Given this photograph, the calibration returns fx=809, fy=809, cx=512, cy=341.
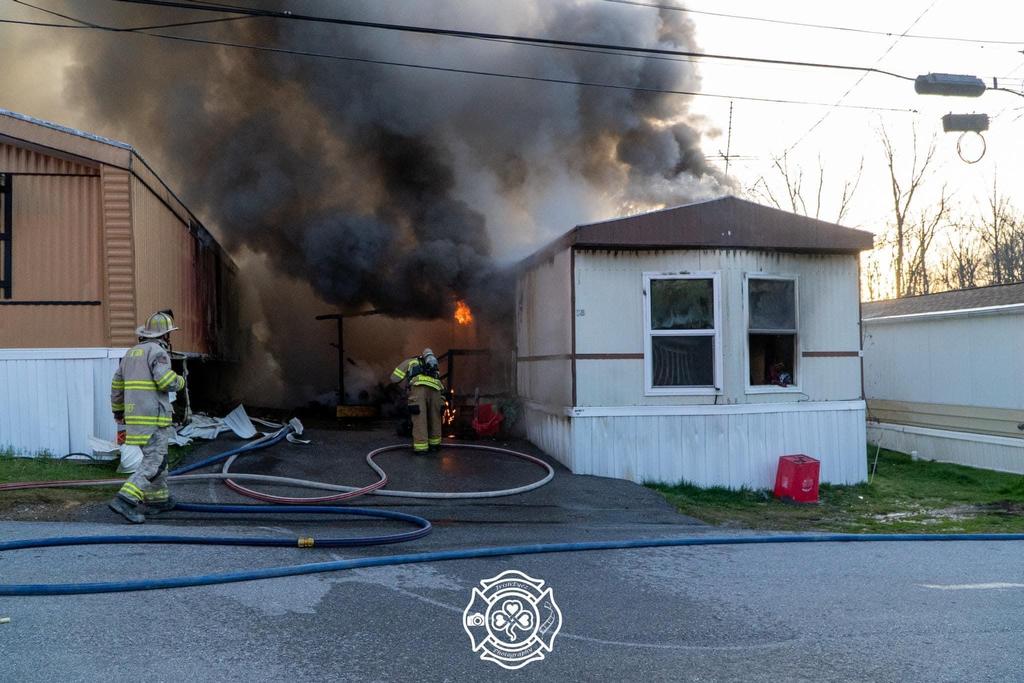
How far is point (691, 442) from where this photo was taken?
388 inches

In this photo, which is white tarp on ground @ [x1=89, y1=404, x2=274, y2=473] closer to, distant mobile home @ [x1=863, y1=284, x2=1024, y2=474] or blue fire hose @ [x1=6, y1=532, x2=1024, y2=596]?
blue fire hose @ [x1=6, y1=532, x2=1024, y2=596]

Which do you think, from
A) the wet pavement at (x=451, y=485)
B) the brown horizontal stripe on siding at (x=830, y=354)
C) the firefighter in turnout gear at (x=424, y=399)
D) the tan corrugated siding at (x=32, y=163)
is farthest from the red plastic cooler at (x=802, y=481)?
the tan corrugated siding at (x=32, y=163)

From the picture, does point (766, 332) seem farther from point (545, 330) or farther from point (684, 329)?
point (545, 330)

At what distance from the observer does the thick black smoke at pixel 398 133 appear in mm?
15805

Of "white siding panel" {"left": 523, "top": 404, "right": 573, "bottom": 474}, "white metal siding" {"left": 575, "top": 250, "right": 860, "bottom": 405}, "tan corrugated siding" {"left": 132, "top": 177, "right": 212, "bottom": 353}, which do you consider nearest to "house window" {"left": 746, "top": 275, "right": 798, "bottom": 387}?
"white metal siding" {"left": 575, "top": 250, "right": 860, "bottom": 405}

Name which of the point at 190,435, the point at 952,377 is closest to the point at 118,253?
the point at 190,435

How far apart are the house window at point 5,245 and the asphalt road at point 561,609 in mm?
3909

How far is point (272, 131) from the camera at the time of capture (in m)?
17.0

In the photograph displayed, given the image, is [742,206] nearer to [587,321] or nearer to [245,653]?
[587,321]

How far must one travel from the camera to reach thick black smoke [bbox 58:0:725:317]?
51.9 feet

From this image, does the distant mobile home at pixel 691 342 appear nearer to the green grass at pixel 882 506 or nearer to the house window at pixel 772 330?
the house window at pixel 772 330

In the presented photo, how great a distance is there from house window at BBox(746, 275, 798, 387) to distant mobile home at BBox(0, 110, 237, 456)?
7.43 metres

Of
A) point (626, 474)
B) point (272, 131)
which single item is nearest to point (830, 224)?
point (626, 474)

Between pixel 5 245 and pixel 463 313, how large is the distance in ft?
26.4
